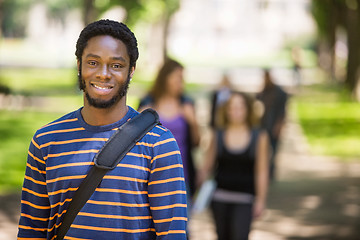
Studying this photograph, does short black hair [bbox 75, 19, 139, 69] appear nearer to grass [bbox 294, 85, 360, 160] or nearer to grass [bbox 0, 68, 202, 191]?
grass [bbox 0, 68, 202, 191]

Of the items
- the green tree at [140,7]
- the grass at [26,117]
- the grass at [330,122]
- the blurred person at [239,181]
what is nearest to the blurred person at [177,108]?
the blurred person at [239,181]

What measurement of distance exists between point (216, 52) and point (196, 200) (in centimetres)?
9406

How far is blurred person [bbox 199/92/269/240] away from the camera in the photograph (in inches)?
219

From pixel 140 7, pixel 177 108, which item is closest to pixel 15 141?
pixel 177 108

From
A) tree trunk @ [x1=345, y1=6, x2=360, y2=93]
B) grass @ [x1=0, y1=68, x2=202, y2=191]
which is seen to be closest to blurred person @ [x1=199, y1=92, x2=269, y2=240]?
grass @ [x1=0, y1=68, x2=202, y2=191]

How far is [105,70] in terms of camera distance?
8.57 ft

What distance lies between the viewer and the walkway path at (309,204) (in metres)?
7.87

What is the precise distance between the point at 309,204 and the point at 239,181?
4.36 m

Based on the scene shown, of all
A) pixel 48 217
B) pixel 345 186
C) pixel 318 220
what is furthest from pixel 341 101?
pixel 48 217

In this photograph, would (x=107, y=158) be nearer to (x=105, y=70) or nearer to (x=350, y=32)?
(x=105, y=70)

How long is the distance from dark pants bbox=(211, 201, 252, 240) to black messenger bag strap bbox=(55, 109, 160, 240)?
120 inches

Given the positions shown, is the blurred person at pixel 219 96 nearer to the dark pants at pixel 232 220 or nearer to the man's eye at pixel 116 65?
the dark pants at pixel 232 220

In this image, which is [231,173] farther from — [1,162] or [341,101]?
[341,101]

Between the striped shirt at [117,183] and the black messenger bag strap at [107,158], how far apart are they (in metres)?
0.02
